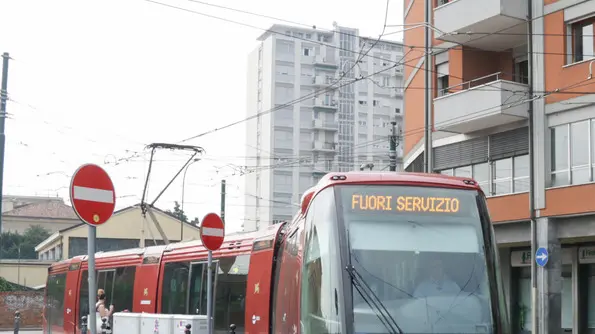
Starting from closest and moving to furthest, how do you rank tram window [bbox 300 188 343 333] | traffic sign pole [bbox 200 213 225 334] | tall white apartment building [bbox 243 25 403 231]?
tram window [bbox 300 188 343 333] → traffic sign pole [bbox 200 213 225 334] → tall white apartment building [bbox 243 25 403 231]

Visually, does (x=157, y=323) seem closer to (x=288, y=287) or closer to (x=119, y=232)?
(x=288, y=287)

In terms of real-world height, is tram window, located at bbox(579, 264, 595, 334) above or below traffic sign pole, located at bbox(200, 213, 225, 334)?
below

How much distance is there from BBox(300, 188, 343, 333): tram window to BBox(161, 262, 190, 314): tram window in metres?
8.65

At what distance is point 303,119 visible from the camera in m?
96.1

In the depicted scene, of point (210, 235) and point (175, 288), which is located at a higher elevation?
point (210, 235)

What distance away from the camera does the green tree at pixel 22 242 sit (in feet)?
287

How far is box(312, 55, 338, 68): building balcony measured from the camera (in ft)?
320

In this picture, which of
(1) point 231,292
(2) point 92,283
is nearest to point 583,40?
(1) point 231,292

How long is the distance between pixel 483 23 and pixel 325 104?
71.8 metres

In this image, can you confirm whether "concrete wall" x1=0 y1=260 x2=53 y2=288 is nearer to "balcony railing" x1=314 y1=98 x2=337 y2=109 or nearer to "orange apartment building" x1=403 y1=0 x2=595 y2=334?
"balcony railing" x1=314 y1=98 x2=337 y2=109

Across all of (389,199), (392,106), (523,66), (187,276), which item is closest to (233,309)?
(187,276)

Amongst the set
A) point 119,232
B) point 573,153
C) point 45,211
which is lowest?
point 119,232

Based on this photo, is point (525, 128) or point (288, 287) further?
point (525, 128)

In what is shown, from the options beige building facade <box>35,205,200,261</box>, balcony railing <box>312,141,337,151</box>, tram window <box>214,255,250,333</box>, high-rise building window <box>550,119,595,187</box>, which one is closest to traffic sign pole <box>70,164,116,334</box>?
tram window <box>214,255,250,333</box>
